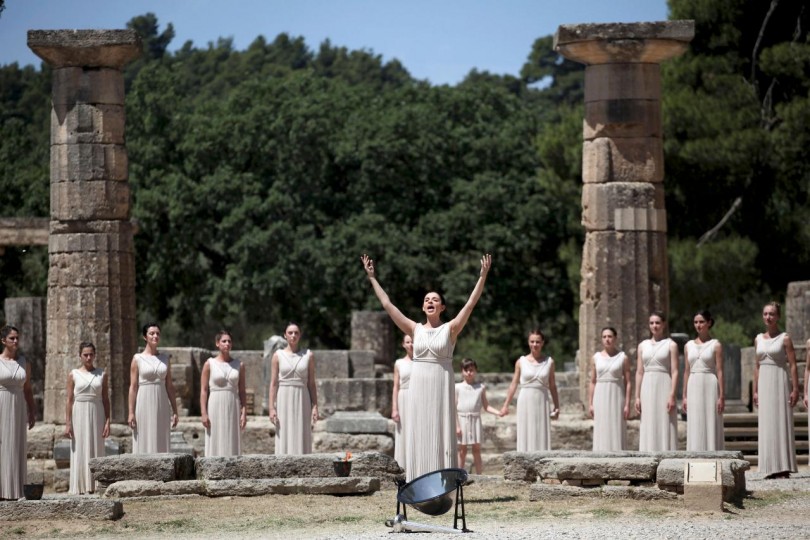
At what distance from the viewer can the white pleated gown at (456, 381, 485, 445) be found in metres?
18.5

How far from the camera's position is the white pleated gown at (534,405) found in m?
17.8

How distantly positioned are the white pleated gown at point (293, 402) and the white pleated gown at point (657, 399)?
354cm

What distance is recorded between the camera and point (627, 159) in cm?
2097

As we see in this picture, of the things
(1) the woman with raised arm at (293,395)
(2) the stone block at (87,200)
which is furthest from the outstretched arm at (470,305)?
(2) the stone block at (87,200)

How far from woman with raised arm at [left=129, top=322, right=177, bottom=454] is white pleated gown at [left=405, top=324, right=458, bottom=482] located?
4192mm

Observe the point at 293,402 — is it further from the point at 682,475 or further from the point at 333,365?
the point at 333,365

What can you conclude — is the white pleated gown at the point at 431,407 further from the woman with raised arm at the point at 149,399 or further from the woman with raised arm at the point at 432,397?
the woman with raised arm at the point at 149,399

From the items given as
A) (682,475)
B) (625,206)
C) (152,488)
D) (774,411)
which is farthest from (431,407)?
(625,206)

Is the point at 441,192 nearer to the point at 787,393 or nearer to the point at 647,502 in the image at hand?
the point at 787,393

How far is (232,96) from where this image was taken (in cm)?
4000

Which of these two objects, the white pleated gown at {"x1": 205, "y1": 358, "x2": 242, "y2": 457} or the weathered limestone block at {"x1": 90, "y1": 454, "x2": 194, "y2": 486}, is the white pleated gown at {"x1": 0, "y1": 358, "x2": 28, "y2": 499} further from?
the white pleated gown at {"x1": 205, "y1": 358, "x2": 242, "y2": 457}

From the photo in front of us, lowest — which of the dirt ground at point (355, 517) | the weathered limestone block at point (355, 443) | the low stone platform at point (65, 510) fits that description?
the dirt ground at point (355, 517)

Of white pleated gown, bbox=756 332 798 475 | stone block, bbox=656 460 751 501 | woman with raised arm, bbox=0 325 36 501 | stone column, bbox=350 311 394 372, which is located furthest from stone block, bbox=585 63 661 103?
stone column, bbox=350 311 394 372

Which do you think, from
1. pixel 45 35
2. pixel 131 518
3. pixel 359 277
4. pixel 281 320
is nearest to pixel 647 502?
pixel 131 518
